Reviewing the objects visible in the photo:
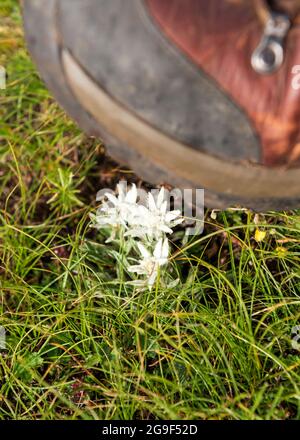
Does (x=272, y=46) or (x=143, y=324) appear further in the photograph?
(x=143, y=324)

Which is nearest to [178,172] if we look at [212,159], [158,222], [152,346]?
[212,159]

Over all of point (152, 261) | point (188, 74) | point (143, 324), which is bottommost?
point (143, 324)

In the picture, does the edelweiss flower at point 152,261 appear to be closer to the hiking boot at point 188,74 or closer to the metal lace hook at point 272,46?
the hiking boot at point 188,74

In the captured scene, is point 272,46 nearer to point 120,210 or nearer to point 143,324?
point 120,210

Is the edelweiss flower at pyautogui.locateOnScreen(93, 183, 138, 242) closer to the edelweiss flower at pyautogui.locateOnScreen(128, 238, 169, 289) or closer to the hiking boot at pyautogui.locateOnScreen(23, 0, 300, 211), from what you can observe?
the edelweiss flower at pyautogui.locateOnScreen(128, 238, 169, 289)

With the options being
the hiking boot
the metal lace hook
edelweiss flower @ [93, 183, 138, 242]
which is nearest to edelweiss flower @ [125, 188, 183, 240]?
edelweiss flower @ [93, 183, 138, 242]

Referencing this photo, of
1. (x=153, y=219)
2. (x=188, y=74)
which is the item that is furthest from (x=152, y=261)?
(x=188, y=74)
